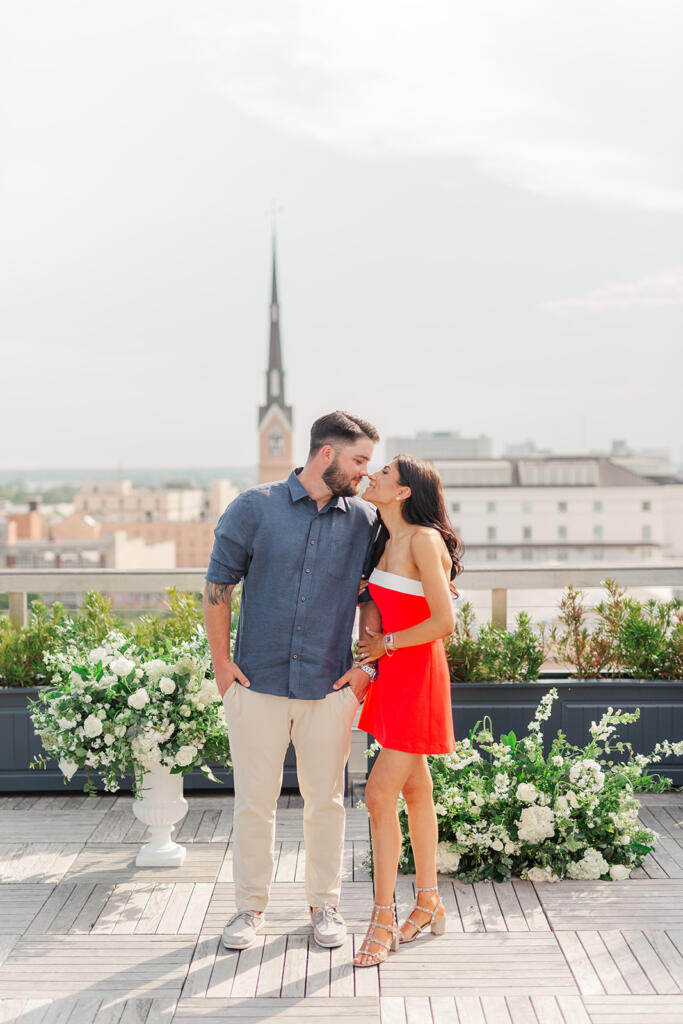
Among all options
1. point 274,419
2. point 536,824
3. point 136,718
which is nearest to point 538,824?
point 536,824

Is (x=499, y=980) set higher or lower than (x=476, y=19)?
lower

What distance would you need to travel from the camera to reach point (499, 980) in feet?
7.95

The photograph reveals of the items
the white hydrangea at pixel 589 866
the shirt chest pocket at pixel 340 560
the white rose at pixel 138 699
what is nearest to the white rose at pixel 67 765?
the white rose at pixel 138 699

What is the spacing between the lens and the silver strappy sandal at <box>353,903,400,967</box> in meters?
2.49

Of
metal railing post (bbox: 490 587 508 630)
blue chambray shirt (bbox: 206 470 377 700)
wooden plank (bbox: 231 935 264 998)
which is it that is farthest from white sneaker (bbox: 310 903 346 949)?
metal railing post (bbox: 490 587 508 630)

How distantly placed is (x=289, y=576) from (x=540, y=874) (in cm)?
133

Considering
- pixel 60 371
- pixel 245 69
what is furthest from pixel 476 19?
pixel 60 371

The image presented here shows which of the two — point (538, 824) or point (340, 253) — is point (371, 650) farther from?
point (340, 253)

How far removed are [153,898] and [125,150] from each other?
87265 millimetres

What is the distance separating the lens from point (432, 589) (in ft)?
8.07

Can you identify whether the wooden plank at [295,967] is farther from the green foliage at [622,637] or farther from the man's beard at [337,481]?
the green foliage at [622,637]

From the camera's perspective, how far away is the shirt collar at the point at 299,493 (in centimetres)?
250

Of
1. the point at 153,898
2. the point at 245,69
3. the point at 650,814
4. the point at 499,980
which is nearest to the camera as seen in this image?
the point at 499,980

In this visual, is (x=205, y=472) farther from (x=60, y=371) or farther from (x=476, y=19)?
(x=476, y=19)
